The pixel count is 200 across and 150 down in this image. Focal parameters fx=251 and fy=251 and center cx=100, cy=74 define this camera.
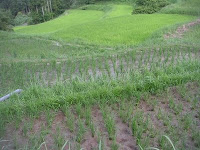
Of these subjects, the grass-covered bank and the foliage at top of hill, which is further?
the foliage at top of hill

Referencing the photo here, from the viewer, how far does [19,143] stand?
3363mm

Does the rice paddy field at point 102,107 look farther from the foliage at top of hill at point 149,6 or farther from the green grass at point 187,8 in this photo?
the foliage at top of hill at point 149,6

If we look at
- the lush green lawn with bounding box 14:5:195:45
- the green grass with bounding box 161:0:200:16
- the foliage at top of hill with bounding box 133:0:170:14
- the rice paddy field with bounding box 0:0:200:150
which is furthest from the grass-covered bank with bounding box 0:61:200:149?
the foliage at top of hill with bounding box 133:0:170:14

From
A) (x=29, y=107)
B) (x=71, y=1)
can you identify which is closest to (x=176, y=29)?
(x=29, y=107)

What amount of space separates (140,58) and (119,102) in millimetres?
2753

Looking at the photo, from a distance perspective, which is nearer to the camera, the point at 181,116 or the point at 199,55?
the point at 181,116

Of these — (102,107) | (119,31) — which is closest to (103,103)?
(102,107)

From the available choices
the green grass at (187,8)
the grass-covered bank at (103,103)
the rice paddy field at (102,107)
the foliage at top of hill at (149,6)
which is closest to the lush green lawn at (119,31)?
the green grass at (187,8)

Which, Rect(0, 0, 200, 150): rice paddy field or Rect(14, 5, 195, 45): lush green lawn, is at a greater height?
Rect(0, 0, 200, 150): rice paddy field

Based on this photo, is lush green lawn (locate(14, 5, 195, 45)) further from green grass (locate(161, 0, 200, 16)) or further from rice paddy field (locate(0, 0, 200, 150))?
rice paddy field (locate(0, 0, 200, 150))

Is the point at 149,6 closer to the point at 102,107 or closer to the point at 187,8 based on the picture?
the point at 187,8

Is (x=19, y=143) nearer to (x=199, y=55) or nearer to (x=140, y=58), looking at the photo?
(x=140, y=58)

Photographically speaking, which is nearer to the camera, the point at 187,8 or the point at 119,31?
the point at 119,31

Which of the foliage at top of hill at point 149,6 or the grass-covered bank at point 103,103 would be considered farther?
the foliage at top of hill at point 149,6
